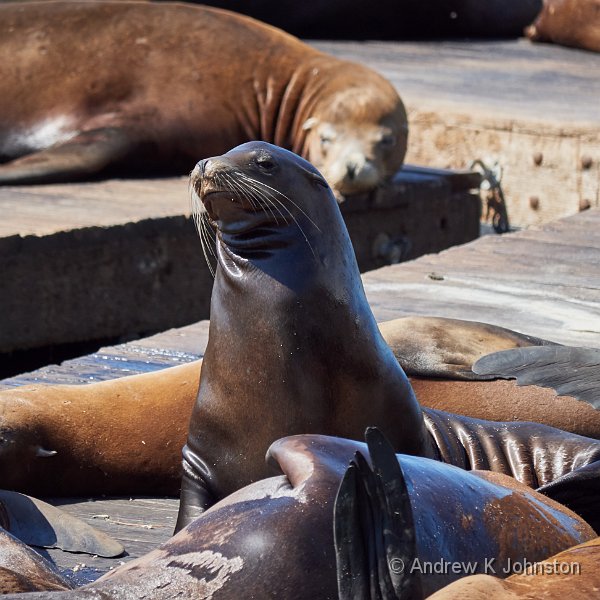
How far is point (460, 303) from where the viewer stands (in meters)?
5.52

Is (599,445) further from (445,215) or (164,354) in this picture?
(445,215)

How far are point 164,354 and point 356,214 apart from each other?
10.6 ft

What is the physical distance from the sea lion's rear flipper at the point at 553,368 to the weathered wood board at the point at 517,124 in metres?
5.19

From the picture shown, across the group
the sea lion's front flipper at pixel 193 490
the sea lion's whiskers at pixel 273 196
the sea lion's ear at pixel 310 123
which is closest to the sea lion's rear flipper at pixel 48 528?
the sea lion's front flipper at pixel 193 490

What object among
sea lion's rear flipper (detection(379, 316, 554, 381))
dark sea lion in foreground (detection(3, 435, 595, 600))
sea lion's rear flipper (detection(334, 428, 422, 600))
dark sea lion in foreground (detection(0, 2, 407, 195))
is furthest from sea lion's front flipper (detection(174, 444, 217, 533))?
dark sea lion in foreground (detection(0, 2, 407, 195))

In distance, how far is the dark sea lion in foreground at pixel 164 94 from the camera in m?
8.33

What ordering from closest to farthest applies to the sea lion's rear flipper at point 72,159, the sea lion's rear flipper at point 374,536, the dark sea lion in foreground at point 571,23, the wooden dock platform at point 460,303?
the sea lion's rear flipper at point 374,536 < the wooden dock platform at point 460,303 < the sea lion's rear flipper at point 72,159 < the dark sea lion in foreground at point 571,23

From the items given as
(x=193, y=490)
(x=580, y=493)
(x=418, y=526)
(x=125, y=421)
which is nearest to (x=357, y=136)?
(x=125, y=421)

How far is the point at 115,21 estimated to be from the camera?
8938 millimetres

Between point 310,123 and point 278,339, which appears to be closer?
point 278,339

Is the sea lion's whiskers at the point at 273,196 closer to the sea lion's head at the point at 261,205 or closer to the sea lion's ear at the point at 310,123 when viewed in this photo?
the sea lion's head at the point at 261,205

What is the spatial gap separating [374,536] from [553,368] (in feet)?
4.57

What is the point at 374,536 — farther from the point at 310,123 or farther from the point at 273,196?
the point at 310,123

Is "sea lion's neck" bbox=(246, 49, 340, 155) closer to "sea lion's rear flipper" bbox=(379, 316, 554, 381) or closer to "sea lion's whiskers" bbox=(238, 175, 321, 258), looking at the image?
"sea lion's rear flipper" bbox=(379, 316, 554, 381)
